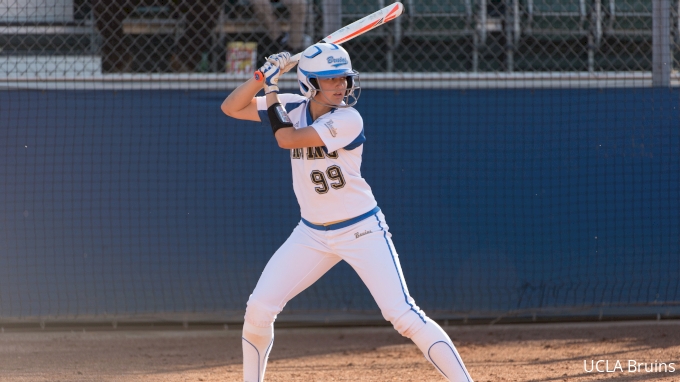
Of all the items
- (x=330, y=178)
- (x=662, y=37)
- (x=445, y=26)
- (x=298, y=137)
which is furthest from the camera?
(x=445, y=26)

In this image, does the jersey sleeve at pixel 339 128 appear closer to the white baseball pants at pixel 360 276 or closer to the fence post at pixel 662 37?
the white baseball pants at pixel 360 276

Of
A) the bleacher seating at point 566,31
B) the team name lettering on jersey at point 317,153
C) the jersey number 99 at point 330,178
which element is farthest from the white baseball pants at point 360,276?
the bleacher seating at point 566,31

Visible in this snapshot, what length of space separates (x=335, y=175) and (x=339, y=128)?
0.74 feet

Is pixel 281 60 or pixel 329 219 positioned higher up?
pixel 281 60

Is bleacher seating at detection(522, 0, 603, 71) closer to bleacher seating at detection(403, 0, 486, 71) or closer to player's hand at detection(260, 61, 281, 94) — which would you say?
bleacher seating at detection(403, 0, 486, 71)

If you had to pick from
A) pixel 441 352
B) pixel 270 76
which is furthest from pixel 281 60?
pixel 441 352

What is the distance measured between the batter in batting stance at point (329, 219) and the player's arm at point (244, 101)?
0.06 ft

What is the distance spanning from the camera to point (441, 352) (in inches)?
132

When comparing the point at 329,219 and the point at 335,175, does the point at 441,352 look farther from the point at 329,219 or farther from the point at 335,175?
the point at 335,175

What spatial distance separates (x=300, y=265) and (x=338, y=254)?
0.60 feet

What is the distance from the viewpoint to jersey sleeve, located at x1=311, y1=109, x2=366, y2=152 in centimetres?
335

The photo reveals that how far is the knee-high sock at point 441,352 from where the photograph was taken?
11.0ft

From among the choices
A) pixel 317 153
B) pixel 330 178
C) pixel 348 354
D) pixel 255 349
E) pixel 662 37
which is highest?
pixel 317 153

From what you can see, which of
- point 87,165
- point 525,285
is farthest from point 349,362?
point 87,165
